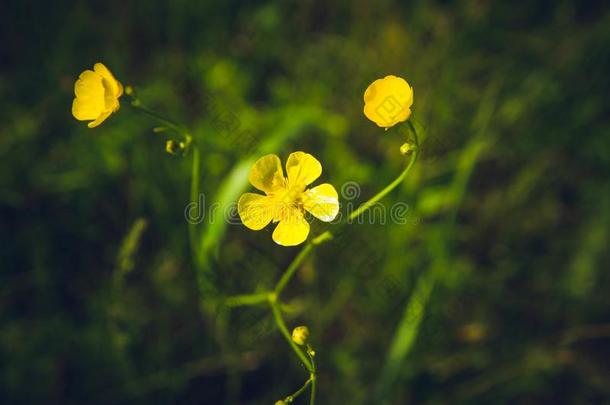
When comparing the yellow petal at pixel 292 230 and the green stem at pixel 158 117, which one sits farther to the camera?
the yellow petal at pixel 292 230

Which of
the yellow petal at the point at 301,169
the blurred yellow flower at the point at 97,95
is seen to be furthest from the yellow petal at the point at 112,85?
the yellow petal at the point at 301,169

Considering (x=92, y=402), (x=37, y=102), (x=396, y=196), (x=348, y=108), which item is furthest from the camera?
(x=348, y=108)

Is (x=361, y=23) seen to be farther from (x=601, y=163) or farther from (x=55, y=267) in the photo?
(x=55, y=267)

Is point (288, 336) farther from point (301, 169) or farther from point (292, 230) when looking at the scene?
point (301, 169)

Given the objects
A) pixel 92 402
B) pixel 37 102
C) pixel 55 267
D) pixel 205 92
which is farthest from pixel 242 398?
pixel 37 102

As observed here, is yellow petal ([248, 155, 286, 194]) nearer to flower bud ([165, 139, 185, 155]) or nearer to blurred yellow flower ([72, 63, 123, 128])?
flower bud ([165, 139, 185, 155])

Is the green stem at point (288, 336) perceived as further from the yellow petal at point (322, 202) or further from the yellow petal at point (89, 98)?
the yellow petal at point (89, 98)
